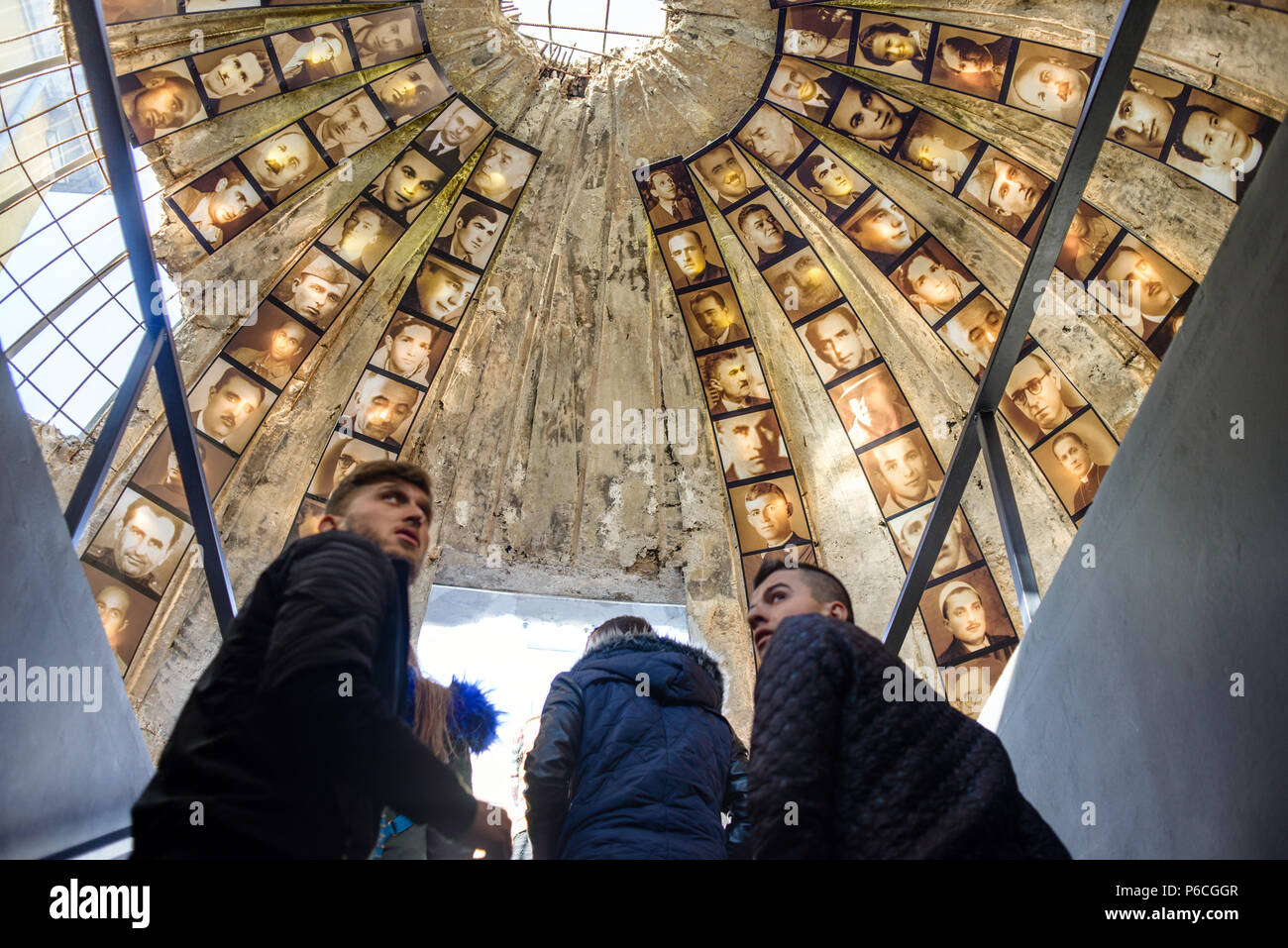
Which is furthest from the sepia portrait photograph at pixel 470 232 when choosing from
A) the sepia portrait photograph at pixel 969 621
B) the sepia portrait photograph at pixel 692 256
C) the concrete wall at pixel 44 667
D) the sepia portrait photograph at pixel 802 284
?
the concrete wall at pixel 44 667

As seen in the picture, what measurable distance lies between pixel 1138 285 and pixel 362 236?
7.30 meters

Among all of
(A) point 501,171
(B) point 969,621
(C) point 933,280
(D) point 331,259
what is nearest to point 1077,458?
(B) point 969,621

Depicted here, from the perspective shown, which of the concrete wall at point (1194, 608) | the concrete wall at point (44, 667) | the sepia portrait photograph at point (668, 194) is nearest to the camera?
the concrete wall at point (1194, 608)

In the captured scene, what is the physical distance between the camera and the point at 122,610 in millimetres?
8789

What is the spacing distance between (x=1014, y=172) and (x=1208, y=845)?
26.2 ft

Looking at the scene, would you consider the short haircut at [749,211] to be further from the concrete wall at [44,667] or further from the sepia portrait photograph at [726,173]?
A: the concrete wall at [44,667]

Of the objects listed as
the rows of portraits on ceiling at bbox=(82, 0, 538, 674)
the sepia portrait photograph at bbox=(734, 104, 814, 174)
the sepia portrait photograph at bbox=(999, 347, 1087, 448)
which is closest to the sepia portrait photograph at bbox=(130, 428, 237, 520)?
the rows of portraits on ceiling at bbox=(82, 0, 538, 674)

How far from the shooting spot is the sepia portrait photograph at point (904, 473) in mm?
9781

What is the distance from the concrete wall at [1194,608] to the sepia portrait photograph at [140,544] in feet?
27.0

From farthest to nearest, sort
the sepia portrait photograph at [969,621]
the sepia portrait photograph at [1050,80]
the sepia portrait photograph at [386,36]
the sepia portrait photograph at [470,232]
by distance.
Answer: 1. the sepia portrait photograph at [470,232]
2. the sepia portrait photograph at [969,621]
3. the sepia portrait photograph at [386,36]
4. the sepia portrait photograph at [1050,80]
